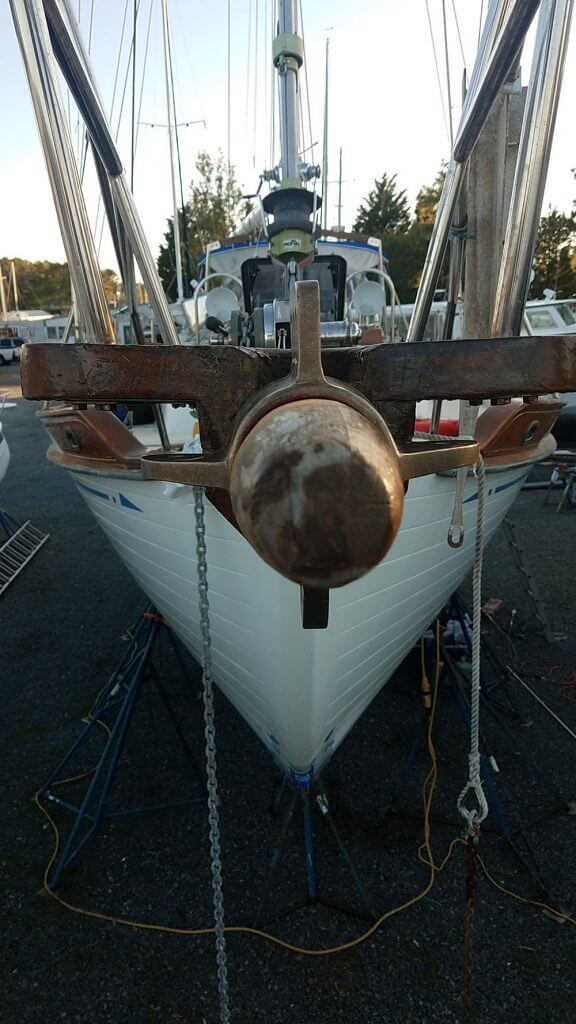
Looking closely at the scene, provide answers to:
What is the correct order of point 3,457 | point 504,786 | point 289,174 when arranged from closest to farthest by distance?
point 504,786 → point 289,174 → point 3,457

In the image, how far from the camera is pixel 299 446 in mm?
882

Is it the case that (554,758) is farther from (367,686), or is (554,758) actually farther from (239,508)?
(239,508)

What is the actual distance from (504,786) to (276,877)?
4.61 ft

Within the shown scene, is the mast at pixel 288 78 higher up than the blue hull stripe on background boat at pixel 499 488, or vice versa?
the mast at pixel 288 78

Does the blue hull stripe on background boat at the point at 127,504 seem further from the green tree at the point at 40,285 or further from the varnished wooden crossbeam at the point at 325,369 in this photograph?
the green tree at the point at 40,285

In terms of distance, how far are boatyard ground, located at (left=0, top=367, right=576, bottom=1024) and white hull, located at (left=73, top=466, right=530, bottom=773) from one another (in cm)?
63

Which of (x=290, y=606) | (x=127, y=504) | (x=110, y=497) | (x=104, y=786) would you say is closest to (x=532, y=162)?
(x=290, y=606)

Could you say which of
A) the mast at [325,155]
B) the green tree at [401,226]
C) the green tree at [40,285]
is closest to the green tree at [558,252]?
the green tree at [401,226]

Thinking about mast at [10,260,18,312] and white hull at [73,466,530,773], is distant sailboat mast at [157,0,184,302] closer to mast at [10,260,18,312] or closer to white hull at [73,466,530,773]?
white hull at [73,466,530,773]

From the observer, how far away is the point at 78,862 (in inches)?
114

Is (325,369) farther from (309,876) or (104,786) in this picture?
(104,786)

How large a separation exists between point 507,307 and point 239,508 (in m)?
1.87

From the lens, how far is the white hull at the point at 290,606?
7.25 feet

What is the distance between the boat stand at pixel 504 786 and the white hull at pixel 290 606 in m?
0.60
